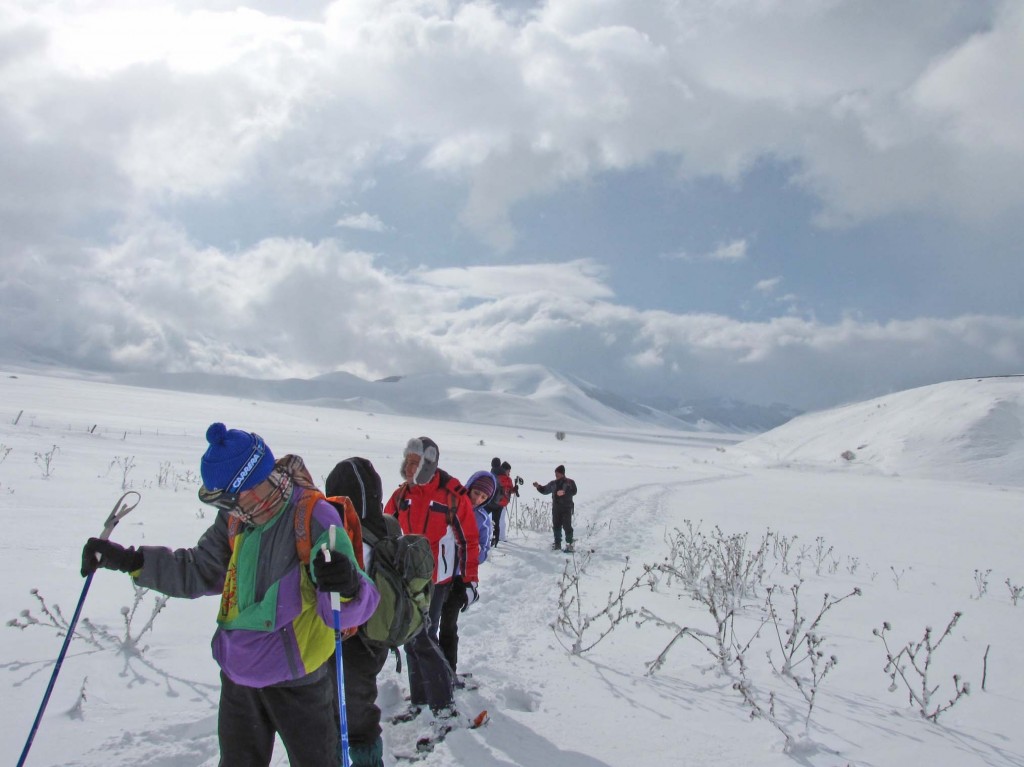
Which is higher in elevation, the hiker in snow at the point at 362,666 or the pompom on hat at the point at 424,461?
the pompom on hat at the point at 424,461

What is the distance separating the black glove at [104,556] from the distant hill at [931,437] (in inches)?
1666

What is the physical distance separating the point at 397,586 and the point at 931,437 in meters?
47.0

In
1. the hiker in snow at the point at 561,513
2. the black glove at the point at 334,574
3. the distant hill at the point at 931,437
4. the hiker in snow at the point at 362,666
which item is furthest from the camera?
the distant hill at the point at 931,437

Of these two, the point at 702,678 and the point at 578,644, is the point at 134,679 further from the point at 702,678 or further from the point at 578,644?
the point at 702,678

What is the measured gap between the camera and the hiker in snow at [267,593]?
96.2 inches

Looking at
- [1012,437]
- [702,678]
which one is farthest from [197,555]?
[1012,437]

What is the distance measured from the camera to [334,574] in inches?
91.1

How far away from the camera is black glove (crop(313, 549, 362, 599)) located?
2312 millimetres

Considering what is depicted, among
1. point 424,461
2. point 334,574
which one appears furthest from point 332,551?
point 424,461

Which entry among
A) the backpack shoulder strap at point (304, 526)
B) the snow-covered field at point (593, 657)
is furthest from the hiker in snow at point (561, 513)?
the backpack shoulder strap at point (304, 526)

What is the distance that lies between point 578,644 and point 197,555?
337 centimetres

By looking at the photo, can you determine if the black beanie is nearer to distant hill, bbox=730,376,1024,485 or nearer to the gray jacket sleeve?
the gray jacket sleeve

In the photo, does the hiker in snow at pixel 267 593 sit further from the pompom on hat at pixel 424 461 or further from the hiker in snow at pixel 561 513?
the hiker in snow at pixel 561 513

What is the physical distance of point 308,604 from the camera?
8.26ft
